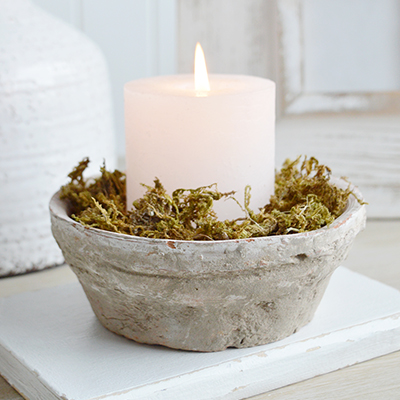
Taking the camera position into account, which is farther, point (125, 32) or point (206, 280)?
point (125, 32)

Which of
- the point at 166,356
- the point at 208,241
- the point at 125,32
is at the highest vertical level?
the point at 125,32

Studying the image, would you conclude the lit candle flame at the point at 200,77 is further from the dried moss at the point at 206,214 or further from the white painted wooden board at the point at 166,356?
the white painted wooden board at the point at 166,356

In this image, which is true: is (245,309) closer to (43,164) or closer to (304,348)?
(304,348)

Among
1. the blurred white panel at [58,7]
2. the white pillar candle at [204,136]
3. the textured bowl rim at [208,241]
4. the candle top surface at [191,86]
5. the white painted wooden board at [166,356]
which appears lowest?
the white painted wooden board at [166,356]

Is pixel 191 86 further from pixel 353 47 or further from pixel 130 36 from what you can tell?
pixel 130 36

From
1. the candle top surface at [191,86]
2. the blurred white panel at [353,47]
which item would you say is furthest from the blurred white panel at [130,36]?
the candle top surface at [191,86]

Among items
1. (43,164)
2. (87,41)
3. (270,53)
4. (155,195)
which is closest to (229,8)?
(270,53)

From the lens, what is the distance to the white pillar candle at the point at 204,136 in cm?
47

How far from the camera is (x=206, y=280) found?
1.42 feet

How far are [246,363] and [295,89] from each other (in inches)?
20.1

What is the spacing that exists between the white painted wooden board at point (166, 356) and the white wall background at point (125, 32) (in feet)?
2.77

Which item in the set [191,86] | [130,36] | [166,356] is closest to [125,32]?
[130,36]

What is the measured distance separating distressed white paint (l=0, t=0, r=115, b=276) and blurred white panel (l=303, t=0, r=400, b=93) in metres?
0.32

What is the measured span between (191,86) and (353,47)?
48cm
